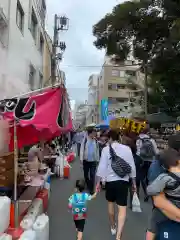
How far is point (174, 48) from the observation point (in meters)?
11.7

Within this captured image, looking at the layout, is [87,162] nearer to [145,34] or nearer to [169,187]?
[169,187]

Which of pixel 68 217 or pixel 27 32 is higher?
pixel 27 32

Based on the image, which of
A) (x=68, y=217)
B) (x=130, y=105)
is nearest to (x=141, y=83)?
(x=130, y=105)

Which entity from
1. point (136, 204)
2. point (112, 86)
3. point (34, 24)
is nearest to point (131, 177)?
Answer: point (136, 204)

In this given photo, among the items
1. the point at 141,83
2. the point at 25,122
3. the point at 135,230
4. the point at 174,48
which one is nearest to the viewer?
the point at 25,122

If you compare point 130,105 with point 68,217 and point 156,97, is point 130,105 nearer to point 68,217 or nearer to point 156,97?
point 156,97

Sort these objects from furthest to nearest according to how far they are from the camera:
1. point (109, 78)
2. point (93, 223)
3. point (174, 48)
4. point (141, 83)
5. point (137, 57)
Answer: point (109, 78) < point (141, 83) < point (137, 57) < point (174, 48) < point (93, 223)

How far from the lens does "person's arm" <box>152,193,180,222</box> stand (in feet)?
7.62

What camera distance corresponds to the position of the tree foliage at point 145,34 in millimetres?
12539

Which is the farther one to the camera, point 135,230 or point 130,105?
point 130,105

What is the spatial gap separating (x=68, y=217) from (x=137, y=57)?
11.0m

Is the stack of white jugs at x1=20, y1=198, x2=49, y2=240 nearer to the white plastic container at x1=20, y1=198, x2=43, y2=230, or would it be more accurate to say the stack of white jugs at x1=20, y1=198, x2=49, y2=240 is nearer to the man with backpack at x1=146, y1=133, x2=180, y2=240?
the white plastic container at x1=20, y1=198, x2=43, y2=230

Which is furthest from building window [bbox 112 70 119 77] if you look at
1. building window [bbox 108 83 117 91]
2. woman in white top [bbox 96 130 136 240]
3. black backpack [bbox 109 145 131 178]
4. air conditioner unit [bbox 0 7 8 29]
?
black backpack [bbox 109 145 131 178]

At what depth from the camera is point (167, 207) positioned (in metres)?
2.34
